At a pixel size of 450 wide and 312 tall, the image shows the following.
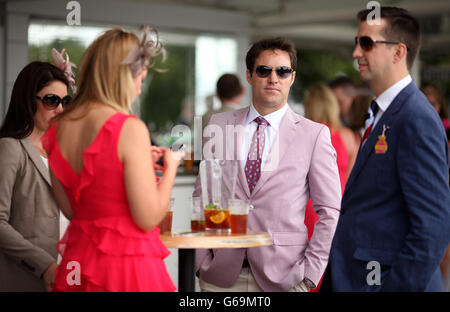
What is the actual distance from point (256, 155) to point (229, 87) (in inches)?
142

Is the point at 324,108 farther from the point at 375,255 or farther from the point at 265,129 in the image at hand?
the point at 375,255

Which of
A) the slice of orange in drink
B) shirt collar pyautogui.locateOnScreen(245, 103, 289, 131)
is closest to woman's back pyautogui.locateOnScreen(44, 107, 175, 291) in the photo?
the slice of orange in drink

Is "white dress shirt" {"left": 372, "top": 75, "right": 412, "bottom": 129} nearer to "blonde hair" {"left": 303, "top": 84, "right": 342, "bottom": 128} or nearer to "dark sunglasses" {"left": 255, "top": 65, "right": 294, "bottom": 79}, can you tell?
"dark sunglasses" {"left": 255, "top": 65, "right": 294, "bottom": 79}

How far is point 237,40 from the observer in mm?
11867

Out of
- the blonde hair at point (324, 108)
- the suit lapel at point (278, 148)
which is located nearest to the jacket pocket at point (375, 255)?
the suit lapel at point (278, 148)

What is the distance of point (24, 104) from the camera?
354cm

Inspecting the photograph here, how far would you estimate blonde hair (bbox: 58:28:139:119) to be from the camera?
250 cm

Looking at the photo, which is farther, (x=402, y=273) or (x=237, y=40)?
(x=237, y=40)

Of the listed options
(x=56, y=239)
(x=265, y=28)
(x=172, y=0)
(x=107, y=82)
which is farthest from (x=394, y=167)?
(x=265, y=28)

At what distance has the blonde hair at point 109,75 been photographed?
2504mm

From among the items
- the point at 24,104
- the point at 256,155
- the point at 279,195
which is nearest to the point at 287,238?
the point at 279,195

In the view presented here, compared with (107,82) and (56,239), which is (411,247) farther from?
Answer: (56,239)

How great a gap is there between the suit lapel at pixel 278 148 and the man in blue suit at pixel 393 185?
885 millimetres
